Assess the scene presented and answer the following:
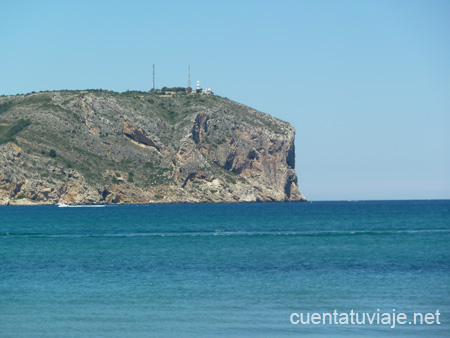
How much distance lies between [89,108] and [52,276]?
139m

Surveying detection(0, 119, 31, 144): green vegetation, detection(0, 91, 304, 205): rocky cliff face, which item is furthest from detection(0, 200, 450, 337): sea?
detection(0, 119, 31, 144): green vegetation

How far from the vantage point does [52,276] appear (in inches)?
1239

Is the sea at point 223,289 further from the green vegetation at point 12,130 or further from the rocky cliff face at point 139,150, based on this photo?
the green vegetation at point 12,130

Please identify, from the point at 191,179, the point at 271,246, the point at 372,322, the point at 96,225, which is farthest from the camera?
the point at 191,179

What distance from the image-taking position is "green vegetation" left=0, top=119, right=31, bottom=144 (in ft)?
484

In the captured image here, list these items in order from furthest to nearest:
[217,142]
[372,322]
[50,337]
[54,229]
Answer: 1. [217,142]
2. [54,229]
3. [372,322]
4. [50,337]

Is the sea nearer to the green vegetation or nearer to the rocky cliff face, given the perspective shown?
the rocky cliff face

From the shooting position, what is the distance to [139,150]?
6476 inches

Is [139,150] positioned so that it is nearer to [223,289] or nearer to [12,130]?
[12,130]

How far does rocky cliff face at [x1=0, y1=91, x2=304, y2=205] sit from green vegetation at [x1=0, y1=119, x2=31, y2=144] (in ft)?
0.81

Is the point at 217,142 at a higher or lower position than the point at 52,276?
higher

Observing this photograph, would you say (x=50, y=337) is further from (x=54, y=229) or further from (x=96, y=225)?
(x=96, y=225)

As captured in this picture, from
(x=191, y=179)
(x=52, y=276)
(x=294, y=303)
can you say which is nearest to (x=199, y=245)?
(x=52, y=276)

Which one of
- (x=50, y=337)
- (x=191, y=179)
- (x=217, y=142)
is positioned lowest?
(x=50, y=337)
